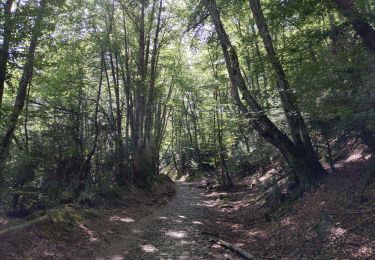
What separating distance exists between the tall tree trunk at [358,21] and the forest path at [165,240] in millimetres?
5308

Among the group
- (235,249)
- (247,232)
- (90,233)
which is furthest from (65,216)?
(247,232)

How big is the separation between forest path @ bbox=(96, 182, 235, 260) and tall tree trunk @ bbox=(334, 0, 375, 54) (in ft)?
17.4

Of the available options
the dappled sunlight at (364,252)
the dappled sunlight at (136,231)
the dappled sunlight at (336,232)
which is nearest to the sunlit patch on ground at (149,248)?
the dappled sunlight at (136,231)

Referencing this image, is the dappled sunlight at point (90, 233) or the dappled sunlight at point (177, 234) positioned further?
the dappled sunlight at point (177, 234)

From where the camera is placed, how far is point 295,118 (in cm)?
937

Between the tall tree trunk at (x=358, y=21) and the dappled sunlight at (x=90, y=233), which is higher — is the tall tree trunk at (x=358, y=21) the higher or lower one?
the higher one

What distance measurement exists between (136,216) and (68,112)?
506 centimetres

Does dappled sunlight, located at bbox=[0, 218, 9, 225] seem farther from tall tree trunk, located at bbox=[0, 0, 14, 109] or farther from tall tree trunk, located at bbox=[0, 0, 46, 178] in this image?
tall tree trunk, located at bbox=[0, 0, 14, 109]

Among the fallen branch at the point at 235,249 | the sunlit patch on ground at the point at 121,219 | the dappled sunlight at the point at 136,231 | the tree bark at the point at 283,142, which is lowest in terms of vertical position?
Result: the fallen branch at the point at 235,249

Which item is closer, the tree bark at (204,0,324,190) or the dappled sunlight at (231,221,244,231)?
the dappled sunlight at (231,221,244,231)

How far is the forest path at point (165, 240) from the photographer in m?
7.18

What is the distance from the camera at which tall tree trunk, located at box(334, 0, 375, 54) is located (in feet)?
21.2

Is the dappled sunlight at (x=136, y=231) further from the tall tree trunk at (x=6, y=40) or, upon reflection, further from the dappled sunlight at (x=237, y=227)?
the tall tree trunk at (x=6, y=40)

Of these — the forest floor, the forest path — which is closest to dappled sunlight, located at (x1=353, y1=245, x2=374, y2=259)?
the forest floor
